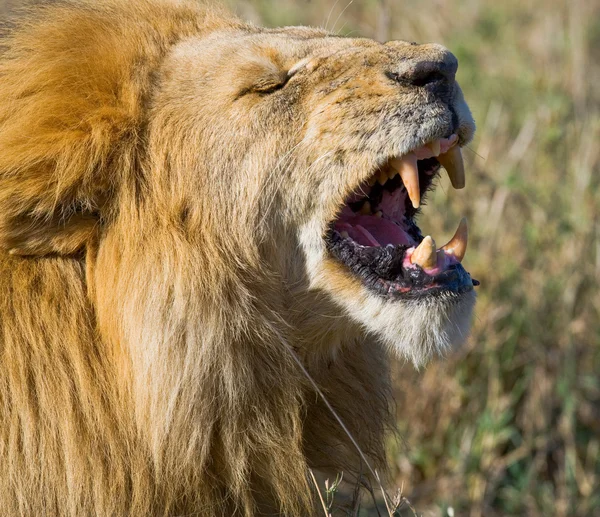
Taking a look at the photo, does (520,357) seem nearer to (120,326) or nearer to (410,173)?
(410,173)

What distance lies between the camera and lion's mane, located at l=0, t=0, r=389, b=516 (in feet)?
7.16

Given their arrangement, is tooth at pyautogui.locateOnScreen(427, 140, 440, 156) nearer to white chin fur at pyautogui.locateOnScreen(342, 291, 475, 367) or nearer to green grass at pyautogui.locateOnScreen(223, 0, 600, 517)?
white chin fur at pyautogui.locateOnScreen(342, 291, 475, 367)

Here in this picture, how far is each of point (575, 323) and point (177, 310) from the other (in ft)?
7.68

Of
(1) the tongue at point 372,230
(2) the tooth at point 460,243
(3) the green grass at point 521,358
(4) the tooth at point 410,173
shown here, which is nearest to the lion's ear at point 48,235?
(1) the tongue at point 372,230

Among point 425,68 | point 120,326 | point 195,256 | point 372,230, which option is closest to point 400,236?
point 372,230

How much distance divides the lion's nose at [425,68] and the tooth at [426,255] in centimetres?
41

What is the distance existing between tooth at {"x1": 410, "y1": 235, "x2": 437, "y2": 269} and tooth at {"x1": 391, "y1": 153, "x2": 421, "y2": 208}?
107mm

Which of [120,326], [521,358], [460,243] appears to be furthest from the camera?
[521,358]

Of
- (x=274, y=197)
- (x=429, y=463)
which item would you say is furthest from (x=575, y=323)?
(x=274, y=197)

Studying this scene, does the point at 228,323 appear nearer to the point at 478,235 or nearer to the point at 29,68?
the point at 29,68

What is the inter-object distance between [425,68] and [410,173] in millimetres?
270

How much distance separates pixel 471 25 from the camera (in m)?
6.63

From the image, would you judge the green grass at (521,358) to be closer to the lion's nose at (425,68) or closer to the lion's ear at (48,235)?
the lion's nose at (425,68)

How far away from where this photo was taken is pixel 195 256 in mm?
2254
